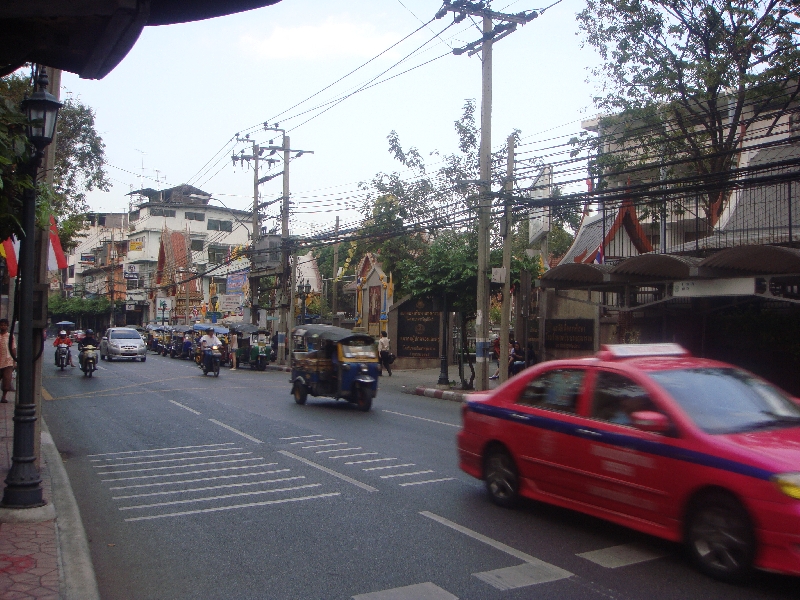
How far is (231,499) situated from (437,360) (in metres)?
26.3

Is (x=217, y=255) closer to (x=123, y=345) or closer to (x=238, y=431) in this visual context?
(x=123, y=345)

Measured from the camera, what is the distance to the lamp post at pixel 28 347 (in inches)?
277

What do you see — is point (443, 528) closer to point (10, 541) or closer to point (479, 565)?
point (479, 565)

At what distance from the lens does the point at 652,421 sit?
5.74 m

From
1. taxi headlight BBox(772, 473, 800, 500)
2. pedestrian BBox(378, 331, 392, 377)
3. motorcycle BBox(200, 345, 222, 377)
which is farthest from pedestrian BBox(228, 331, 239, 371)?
taxi headlight BBox(772, 473, 800, 500)

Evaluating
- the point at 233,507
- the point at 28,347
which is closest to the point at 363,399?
the point at 233,507

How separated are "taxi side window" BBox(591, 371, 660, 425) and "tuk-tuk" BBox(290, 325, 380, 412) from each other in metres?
10.3

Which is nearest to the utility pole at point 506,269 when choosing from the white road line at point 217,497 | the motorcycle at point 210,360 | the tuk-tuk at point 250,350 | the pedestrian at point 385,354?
the pedestrian at point 385,354

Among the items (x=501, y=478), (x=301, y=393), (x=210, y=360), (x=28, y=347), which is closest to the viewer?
(x=28, y=347)

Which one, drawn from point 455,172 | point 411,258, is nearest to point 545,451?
point 455,172

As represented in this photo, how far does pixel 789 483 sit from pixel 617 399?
1656 millimetres

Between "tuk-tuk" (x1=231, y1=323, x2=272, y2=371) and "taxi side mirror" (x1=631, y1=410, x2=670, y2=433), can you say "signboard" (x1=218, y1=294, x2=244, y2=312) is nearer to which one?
"tuk-tuk" (x1=231, y1=323, x2=272, y2=371)

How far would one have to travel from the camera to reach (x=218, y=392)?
2108 centimetres


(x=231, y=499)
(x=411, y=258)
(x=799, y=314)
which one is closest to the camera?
(x=231, y=499)
